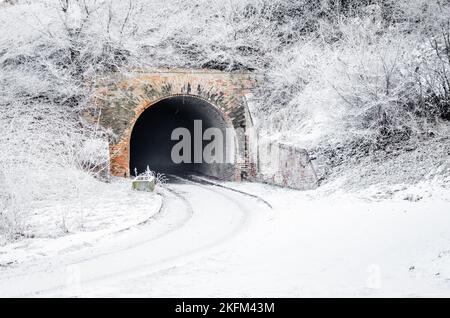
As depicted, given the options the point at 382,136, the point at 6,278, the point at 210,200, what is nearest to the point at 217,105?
the point at 210,200

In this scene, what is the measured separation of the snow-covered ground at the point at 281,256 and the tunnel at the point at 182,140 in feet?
23.9

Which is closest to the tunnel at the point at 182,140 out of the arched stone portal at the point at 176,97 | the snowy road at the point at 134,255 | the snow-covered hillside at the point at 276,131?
the arched stone portal at the point at 176,97

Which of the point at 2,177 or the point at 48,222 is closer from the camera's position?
the point at 2,177

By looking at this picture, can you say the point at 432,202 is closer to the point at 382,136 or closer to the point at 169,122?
the point at 382,136

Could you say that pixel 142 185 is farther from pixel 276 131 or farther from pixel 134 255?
pixel 134 255

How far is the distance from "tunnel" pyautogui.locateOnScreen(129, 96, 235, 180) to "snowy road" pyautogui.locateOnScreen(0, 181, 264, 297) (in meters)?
5.00

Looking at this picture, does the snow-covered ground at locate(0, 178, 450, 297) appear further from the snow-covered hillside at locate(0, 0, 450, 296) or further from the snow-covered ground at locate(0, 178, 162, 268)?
the snow-covered ground at locate(0, 178, 162, 268)

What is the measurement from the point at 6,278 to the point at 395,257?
5968 millimetres

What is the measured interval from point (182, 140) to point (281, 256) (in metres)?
22.6

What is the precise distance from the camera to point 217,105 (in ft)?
60.1

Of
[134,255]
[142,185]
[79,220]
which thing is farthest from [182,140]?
[134,255]

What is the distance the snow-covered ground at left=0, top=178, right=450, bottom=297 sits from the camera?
234 inches

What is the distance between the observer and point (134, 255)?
8.07 meters

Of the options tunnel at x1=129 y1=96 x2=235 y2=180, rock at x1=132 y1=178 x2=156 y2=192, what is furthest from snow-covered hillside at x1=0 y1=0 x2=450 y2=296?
tunnel at x1=129 y1=96 x2=235 y2=180
